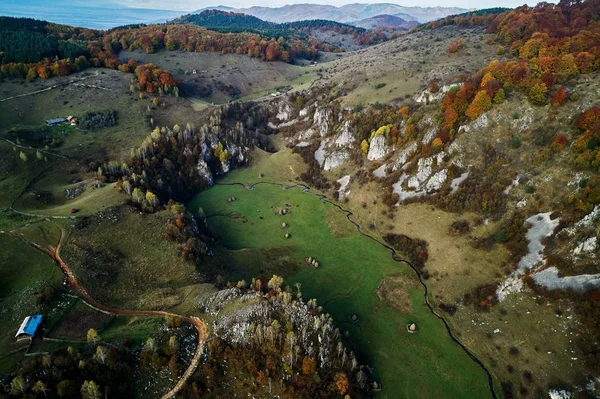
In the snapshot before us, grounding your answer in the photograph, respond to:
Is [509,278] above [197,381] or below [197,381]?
above

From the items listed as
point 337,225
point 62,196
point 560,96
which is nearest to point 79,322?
point 62,196

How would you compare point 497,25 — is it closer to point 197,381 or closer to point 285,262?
point 285,262

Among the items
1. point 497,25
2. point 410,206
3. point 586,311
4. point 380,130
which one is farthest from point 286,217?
point 497,25

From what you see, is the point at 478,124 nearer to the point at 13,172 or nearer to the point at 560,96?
the point at 560,96

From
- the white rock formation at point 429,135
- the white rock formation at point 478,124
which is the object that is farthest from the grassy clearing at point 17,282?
the white rock formation at point 478,124

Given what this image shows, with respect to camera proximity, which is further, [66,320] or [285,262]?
[285,262]

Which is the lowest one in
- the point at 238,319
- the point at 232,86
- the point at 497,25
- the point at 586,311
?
the point at 238,319

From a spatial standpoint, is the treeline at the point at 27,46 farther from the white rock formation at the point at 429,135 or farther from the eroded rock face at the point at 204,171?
the white rock formation at the point at 429,135

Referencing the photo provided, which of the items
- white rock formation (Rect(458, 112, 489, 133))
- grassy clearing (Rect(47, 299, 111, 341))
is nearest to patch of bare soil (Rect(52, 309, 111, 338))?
grassy clearing (Rect(47, 299, 111, 341))
